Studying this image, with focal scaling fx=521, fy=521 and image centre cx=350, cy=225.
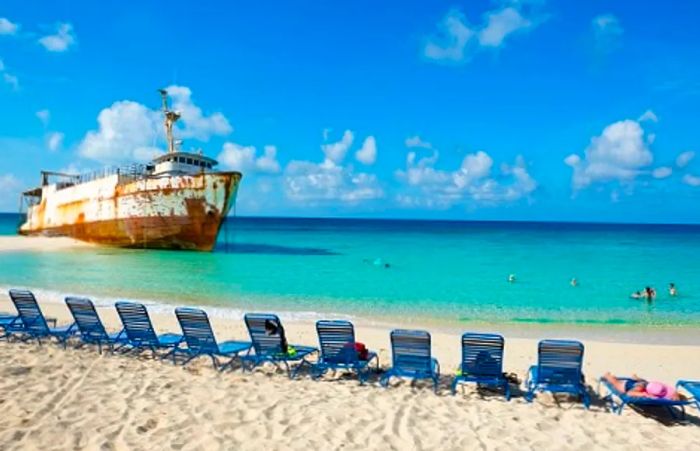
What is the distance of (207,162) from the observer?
118 ft

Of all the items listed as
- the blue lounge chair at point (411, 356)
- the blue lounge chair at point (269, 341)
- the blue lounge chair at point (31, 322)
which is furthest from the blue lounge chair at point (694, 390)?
the blue lounge chair at point (31, 322)

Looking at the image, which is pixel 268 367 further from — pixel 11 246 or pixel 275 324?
pixel 11 246

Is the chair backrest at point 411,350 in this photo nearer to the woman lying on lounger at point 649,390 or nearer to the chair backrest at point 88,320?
the woman lying on lounger at point 649,390

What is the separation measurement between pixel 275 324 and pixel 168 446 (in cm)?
308

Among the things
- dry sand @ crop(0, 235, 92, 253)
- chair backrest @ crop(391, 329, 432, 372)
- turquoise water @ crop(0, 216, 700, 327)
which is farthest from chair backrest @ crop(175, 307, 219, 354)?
dry sand @ crop(0, 235, 92, 253)

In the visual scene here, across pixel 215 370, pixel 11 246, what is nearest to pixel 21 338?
pixel 215 370

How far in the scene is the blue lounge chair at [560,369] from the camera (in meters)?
6.67

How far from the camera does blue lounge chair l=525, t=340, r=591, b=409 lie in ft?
21.9

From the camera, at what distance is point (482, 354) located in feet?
23.0

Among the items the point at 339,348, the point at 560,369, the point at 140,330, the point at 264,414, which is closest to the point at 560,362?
the point at 560,369

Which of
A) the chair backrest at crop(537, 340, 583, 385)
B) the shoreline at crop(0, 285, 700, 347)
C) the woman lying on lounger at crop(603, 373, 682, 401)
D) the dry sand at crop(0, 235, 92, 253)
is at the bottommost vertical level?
the shoreline at crop(0, 285, 700, 347)

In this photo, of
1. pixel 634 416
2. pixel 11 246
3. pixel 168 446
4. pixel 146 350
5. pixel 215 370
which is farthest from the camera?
pixel 11 246

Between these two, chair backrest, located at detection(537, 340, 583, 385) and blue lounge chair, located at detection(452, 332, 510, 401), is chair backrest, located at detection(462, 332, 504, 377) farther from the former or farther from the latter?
chair backrest, located at detection(537, 340, 583, 385)

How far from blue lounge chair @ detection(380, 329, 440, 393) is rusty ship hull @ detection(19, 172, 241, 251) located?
26441mm
